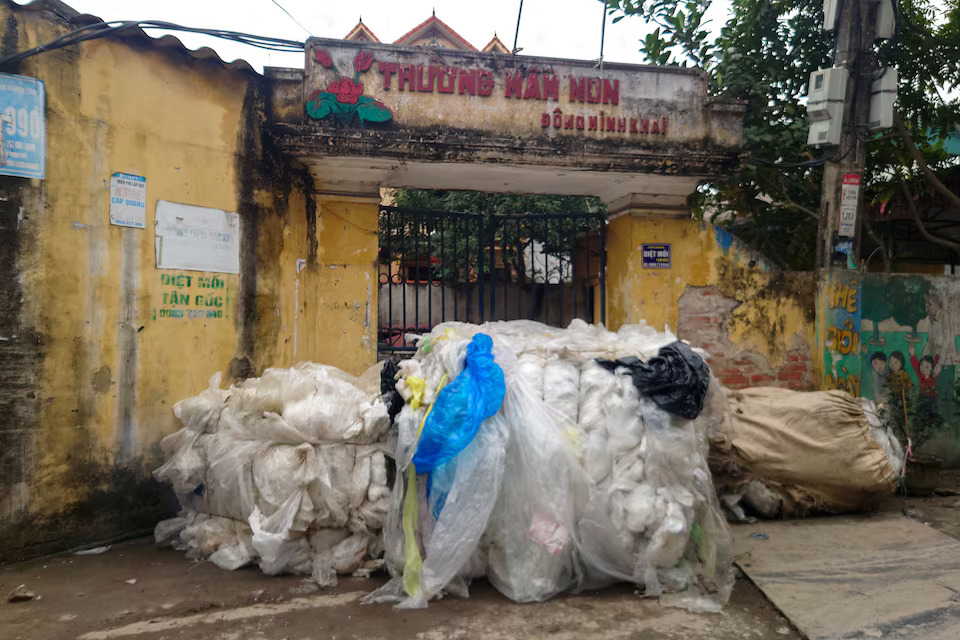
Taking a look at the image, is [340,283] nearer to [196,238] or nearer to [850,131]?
[196,238]

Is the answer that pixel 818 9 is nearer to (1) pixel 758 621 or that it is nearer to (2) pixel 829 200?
(2) pixel 829 200

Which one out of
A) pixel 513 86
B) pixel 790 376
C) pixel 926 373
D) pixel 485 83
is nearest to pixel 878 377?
pixel 926 373

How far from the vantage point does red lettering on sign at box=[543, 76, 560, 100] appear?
17.2 feet

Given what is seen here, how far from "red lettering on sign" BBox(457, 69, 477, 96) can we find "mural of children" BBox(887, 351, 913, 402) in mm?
4088

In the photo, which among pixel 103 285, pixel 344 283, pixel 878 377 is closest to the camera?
pixel 103 285

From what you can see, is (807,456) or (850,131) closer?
(807,456)

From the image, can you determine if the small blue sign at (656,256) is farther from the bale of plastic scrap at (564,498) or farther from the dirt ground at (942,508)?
the dirt ground at (942,508)

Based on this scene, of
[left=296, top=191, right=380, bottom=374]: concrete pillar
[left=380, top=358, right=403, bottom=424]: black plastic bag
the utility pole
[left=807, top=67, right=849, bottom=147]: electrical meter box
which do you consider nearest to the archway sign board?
[left=296, top=191, right=380, bottom=374]: concrete pillar

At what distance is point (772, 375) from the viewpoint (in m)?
5.72

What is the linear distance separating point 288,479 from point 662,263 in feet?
11.8

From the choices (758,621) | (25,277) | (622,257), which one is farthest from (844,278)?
(25,277)

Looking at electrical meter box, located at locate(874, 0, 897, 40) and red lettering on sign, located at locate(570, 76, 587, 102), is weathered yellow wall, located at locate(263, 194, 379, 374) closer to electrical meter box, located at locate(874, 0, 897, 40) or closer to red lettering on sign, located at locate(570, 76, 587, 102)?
red lettering on sign, located at locate(570, 76, 587, 102)

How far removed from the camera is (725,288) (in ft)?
18.7

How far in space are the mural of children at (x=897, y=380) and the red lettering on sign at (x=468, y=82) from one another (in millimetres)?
4088
